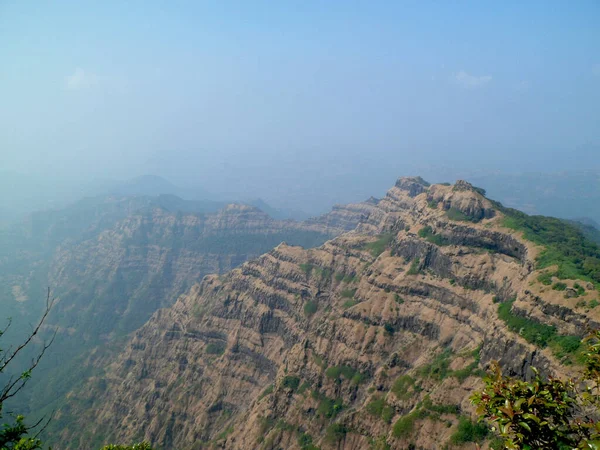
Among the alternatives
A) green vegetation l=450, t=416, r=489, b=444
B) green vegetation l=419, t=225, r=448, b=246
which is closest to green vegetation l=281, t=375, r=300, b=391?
green vegetation l=450, t=416, r=489, b=444

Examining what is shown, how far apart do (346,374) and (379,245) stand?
66762mm

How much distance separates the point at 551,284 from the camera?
93688 millimetres

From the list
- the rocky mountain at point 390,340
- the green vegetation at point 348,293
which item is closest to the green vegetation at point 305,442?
the rocky mountain at point 390,340

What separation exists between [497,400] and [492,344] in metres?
87.8

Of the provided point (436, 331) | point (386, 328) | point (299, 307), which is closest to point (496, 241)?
point (436, 331)

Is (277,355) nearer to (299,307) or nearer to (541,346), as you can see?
(299,307)

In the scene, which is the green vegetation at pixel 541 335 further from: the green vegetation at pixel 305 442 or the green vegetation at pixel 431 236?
the green vegetation at pixel 305 442

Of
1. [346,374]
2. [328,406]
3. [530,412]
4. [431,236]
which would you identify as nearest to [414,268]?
[431,236]

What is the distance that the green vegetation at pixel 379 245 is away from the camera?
593 feet

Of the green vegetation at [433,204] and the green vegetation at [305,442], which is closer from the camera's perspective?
the green vegetation at [305,442]

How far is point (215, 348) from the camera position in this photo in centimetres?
19362

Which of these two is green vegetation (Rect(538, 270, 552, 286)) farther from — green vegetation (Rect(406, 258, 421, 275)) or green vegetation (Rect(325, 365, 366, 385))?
green vegetation (Rect(325, 365, 366, 385))

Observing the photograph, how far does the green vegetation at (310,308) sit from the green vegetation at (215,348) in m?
41.5

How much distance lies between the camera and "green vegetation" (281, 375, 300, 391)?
145 metres
